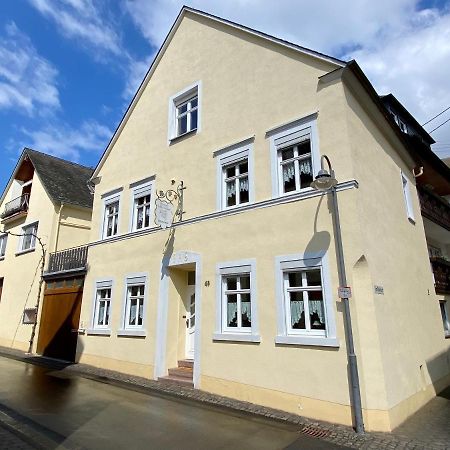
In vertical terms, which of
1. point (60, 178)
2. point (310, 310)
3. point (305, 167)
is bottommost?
point (310, 310)

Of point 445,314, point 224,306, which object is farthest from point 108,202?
point 445,314

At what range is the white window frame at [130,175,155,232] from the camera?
12519 millimetres

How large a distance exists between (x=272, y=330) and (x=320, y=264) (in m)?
1.89

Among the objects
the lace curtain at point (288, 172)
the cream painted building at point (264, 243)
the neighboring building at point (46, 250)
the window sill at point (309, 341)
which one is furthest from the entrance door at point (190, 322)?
the neighboring building at point (46, 250)

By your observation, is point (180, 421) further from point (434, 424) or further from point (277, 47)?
point (277, 47)

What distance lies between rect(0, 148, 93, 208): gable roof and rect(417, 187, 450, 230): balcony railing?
635 inches

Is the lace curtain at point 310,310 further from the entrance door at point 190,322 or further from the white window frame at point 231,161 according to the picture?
the entrance door at point 190,322

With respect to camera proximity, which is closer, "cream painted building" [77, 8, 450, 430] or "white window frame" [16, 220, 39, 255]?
"cream painted building" [77, 8, 450, 430]

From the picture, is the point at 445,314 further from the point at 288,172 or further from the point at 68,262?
the point at 68,262

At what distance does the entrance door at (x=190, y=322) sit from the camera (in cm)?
1126

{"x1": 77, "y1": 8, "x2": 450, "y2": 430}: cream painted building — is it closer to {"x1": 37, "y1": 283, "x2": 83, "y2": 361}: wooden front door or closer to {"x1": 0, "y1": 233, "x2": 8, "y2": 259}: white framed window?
{"x1": 37, "y1": 283, "x2": 83, "y2": 361}: wooden front door

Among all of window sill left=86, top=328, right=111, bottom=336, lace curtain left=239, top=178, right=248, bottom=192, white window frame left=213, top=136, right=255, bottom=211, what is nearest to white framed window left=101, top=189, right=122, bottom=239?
window sill left=86, top=328, right=111, bottom=336

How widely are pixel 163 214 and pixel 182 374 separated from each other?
4658 mm

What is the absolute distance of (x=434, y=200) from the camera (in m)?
13.9
